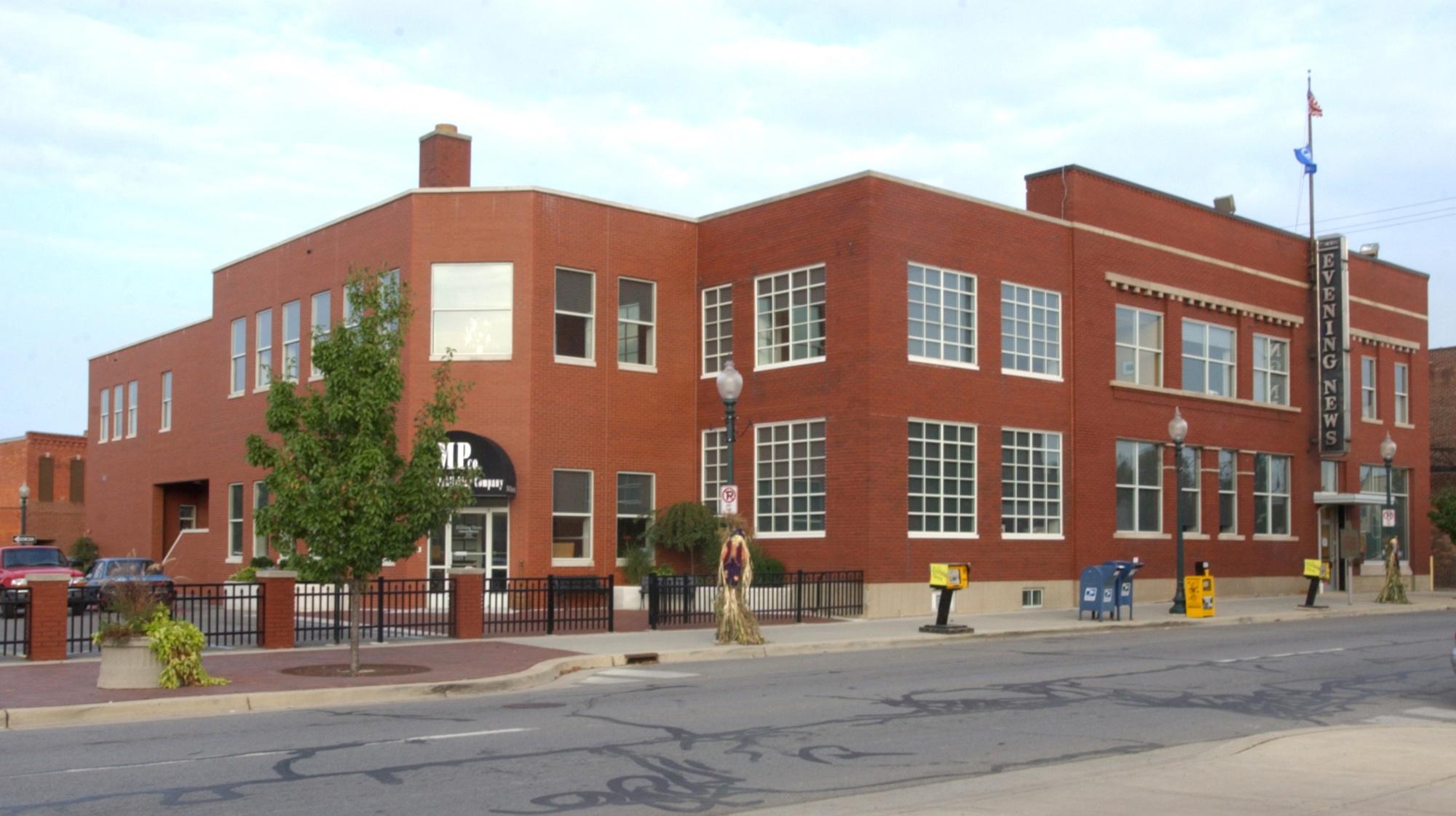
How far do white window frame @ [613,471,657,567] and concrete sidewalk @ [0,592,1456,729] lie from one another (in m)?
6.79

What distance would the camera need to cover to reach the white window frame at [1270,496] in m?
39.0

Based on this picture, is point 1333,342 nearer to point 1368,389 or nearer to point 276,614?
point 1368,389

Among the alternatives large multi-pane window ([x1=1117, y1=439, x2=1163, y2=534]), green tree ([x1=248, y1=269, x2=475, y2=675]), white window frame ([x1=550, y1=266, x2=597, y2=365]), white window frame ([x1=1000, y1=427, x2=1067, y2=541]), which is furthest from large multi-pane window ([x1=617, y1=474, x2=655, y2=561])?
green tree ([x1=248, y1=269, x2=475, y2=675])

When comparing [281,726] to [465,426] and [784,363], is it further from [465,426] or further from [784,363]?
[784,363]

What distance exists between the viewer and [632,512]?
32.8 m

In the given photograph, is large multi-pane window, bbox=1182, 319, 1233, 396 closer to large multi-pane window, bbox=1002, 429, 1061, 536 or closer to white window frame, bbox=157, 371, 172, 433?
large multi-pane window, bbox=1002, 429, 1061, 536

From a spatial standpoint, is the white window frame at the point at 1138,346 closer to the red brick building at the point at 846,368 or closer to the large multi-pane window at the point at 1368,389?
the red brick building at the point at 846,368

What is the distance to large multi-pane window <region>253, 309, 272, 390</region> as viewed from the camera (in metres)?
37.4

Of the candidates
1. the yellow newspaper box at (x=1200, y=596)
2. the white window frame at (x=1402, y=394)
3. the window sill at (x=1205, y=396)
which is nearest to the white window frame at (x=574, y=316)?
the window sill at (x=1205, y=396)

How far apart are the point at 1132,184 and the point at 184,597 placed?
84.6ft

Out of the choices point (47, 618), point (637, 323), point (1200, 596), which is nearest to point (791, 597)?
point (637, 323)

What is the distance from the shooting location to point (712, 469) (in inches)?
1331

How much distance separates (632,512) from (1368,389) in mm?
25559

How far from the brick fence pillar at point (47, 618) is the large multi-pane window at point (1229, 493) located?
29452mm
